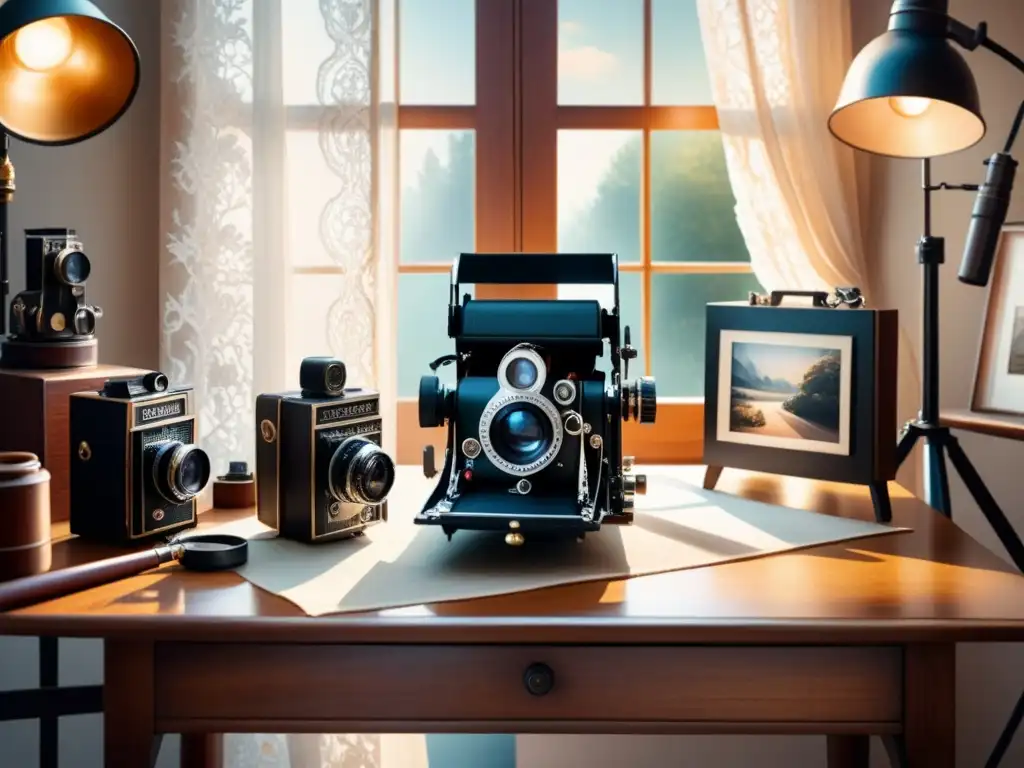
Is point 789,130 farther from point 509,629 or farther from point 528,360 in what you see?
point 509,629

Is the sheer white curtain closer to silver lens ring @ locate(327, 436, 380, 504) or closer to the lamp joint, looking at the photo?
the lamp joint

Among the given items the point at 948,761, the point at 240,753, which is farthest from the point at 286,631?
the point at 240,753

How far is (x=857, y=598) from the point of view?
3.98 feet

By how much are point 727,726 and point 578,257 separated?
716 millimetres

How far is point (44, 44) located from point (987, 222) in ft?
4.59

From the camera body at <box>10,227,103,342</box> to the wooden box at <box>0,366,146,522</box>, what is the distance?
72 mm

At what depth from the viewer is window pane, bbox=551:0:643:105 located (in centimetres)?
227

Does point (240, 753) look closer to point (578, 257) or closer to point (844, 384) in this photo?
point (578, 257)

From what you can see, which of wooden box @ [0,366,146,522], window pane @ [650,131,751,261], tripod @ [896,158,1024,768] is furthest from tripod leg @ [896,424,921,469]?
wooden box @ [0,366,146,522]

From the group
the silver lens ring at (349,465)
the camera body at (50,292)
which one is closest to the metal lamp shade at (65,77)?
the camera body at (50,292)

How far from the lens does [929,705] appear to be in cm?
118

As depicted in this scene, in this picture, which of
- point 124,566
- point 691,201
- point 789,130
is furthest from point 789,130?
point 124,566

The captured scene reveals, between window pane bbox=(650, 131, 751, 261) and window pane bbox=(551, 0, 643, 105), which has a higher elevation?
window pane bbox=(551, 0, 643, 105)

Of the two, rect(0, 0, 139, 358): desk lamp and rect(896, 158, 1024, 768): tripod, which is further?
rect(896, 158, 1024, 768): tripod
